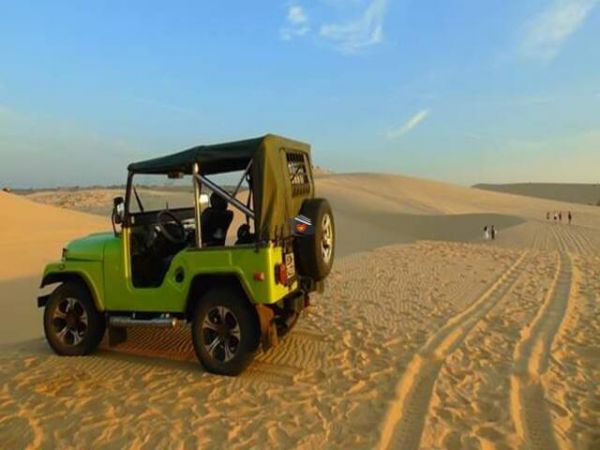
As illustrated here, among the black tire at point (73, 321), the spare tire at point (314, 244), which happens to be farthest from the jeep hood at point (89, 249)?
the spare tire at point (314, 244)

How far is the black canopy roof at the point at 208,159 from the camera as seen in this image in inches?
205

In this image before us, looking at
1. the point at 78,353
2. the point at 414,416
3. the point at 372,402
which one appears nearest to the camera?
the point at 414,416

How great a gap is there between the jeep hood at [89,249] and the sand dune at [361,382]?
47.7 inches

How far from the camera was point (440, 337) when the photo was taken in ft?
22.4

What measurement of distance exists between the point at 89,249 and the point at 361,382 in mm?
3606

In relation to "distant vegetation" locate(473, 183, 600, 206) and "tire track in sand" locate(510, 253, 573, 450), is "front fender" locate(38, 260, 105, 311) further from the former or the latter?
"distant vegetation" locate(473, 183, 600, 206)

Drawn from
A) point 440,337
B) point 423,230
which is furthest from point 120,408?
point 423,230

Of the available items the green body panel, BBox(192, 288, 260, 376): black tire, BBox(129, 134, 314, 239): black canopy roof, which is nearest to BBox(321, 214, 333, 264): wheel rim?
BBox(129, 134, 314, 239): black canopy roof

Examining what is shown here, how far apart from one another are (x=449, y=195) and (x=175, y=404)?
199ft

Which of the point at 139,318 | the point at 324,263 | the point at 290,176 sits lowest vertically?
the point at 139,318

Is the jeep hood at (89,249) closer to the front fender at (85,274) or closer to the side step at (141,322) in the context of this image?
the front fender at (85,274)

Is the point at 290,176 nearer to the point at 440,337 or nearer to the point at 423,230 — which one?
the point at 440,337

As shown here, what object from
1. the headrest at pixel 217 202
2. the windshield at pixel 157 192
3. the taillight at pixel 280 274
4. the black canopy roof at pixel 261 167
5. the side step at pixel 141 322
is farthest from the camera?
the windshield at pixel 157 192

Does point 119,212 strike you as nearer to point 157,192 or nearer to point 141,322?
point 157,192
